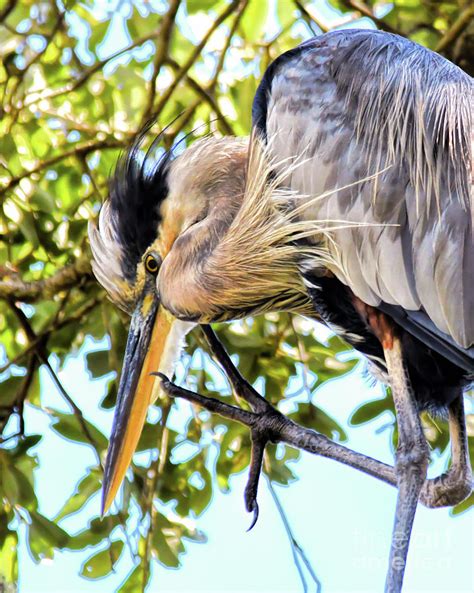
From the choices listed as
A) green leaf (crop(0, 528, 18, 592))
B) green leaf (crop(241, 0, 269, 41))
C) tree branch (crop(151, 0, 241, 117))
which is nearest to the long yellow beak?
green leaf (crop(0, 528, 18, 592))

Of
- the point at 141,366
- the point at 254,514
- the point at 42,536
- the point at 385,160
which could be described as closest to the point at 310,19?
the point at 385,160

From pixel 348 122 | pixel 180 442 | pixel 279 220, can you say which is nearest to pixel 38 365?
pixel 180 442

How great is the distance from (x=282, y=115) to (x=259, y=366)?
0.79m

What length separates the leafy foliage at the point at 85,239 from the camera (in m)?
3.15

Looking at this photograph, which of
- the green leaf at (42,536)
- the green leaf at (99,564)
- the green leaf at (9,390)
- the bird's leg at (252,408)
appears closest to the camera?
the bird's leg at (252,408)

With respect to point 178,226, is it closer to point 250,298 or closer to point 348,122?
point 250,298

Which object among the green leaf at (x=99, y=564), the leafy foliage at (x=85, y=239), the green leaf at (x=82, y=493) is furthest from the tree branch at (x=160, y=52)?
the green leaf at (x=99, y=564)

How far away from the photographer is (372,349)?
2.92 meters

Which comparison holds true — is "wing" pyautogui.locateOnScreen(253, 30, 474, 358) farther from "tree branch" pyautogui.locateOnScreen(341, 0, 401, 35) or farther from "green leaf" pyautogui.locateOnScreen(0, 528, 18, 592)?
"green leaf" pyautogui.locateOnScreen(0, 528, 18, 592)

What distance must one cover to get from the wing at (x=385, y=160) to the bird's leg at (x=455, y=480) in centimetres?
52

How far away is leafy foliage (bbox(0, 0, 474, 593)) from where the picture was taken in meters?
3.15

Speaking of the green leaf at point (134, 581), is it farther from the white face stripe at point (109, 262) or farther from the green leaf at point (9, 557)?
the white face stripe at point (109, 262)

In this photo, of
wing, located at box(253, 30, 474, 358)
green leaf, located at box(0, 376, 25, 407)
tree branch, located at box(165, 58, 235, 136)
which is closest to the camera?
wing, located at box(253, 30, 474, 358)

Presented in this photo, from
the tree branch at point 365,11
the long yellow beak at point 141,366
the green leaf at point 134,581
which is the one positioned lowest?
the green leaf at point 134,581
